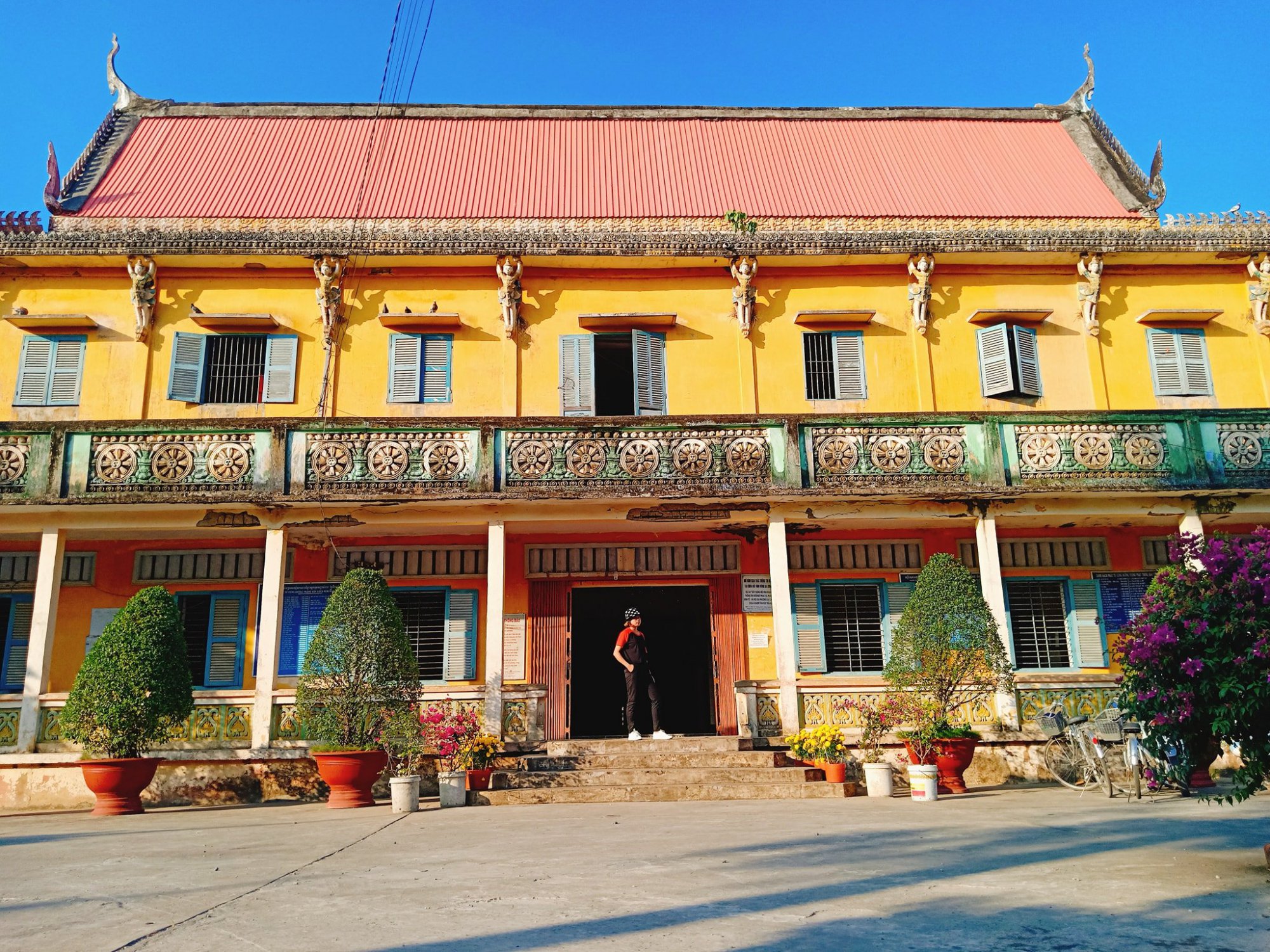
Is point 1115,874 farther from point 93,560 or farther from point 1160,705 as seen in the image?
point 93,560

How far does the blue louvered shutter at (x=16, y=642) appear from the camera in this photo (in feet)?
46.7

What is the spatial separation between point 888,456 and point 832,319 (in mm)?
2707

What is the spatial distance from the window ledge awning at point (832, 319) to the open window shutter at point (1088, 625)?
192 inches

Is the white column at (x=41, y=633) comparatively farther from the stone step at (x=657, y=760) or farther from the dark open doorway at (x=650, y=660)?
the dark open doorway at (x=650, y=660)

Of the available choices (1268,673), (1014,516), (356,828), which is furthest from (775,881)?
(1014,516)

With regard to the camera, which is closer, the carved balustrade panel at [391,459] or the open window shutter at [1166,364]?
the carved balustrade panel at [391,459]

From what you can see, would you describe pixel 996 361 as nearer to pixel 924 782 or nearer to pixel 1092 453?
pixel 1092 453

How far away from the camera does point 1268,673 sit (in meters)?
5.97

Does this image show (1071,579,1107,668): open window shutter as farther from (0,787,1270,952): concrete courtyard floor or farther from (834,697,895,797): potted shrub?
(0,787,1270,952): concrete courtyard floor

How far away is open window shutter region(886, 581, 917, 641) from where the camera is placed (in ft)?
48.8

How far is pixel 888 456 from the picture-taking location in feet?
44.4

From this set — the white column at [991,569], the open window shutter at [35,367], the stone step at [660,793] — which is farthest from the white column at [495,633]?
the open window shutter at [35,367]

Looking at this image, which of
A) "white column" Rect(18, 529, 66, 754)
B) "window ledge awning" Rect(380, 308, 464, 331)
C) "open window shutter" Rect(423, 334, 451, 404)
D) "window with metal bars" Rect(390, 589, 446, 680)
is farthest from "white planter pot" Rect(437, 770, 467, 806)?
"window ledge awning" Rect(380, 308, 464, 331)

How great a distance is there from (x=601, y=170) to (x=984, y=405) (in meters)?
7.41
